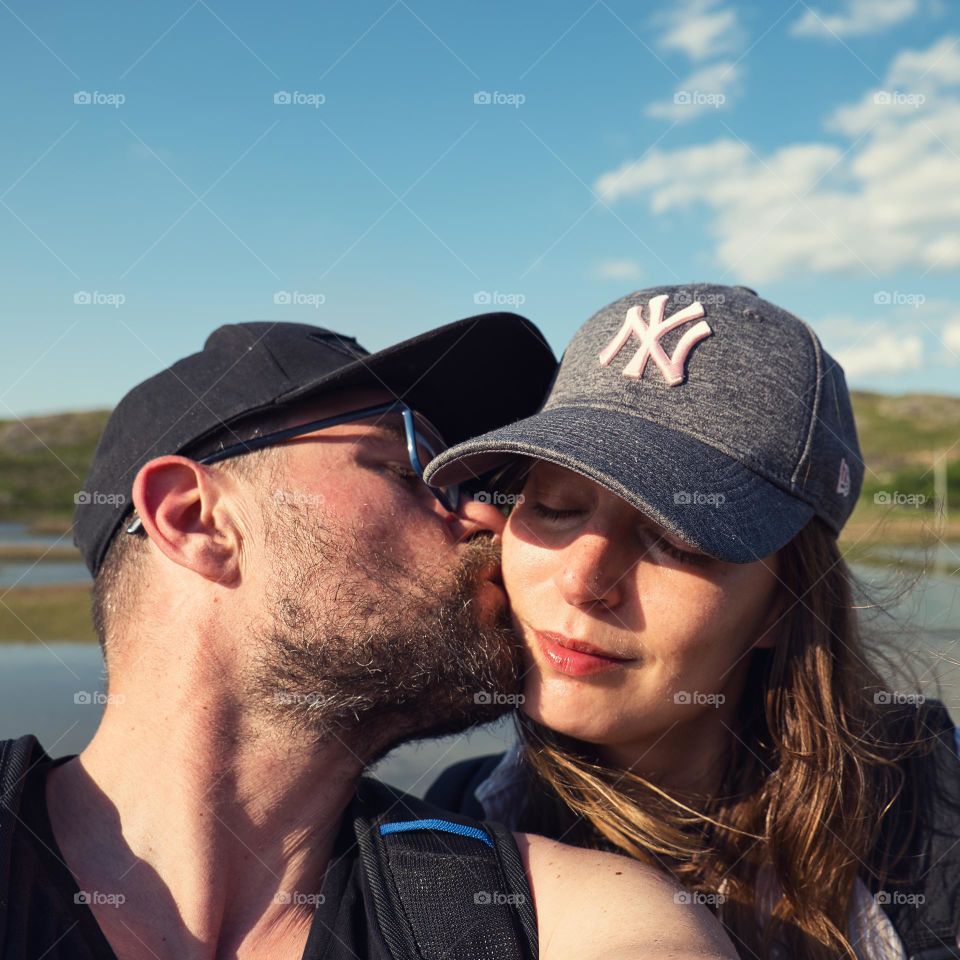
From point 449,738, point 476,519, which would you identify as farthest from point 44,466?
point 476,519

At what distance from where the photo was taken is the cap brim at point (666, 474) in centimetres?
236

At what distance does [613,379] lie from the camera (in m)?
2.80

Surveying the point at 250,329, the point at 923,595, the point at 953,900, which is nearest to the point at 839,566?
the point at 923,595

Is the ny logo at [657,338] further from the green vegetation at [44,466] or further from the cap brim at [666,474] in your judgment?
the green vegetation at [44,466]

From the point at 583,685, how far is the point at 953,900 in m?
1.23

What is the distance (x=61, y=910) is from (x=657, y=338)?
2.21m

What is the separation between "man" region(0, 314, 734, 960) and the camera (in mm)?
2338

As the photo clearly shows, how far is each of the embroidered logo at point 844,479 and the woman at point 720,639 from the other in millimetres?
14

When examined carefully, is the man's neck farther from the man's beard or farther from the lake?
the lake

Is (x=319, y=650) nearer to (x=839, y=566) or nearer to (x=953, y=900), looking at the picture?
(x=839, y=566)

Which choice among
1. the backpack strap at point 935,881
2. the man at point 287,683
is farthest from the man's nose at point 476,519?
the backpack strap at point 935,881

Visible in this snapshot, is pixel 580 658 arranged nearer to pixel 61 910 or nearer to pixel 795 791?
pixel 795 791

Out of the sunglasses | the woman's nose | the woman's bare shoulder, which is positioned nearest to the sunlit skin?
the woman's nose

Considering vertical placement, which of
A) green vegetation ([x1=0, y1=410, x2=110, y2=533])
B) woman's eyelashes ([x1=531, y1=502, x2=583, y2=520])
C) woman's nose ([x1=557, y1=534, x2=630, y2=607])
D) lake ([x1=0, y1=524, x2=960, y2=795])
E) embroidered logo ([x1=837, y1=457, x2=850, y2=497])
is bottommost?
green vegetation ([x1=0, y1=410, x2=110, y2=533])
